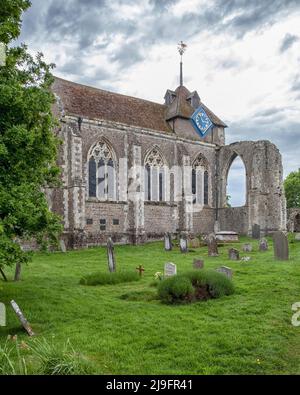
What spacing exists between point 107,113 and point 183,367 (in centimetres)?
2423

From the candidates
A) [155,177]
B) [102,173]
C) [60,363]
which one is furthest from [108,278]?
[155,177]

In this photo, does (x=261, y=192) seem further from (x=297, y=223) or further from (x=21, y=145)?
(x=21, y=145)

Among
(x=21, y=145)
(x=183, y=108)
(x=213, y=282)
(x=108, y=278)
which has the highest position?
(x=183, y=108)

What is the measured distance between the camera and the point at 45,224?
9.49 metres

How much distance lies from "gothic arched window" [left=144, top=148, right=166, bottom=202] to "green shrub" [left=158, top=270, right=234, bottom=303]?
19.4 metres

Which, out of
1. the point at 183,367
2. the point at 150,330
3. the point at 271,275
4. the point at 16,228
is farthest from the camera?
the point at 271,275

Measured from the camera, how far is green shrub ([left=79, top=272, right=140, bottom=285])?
12312 mm

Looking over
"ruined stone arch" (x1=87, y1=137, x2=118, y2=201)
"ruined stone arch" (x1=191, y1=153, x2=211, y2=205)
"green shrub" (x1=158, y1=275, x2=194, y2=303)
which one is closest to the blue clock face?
"ruined stone arch" (x1=191, y1=153, x2=211, y2=205)

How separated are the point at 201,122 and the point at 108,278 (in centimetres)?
2312

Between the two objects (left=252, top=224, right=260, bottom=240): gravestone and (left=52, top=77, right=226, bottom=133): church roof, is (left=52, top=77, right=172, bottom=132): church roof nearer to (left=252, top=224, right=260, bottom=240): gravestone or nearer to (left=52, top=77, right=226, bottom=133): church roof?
(left=52, top=77, right=226, bottom=133): church roof

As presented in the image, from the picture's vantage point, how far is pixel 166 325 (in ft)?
25.7

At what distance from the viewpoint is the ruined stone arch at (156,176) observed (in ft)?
97.9
